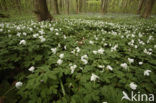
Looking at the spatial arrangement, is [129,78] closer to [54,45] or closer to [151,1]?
[54,45]

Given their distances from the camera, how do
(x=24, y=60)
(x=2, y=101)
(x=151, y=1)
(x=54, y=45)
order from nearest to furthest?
(x=2, y=101) → (x=24, y=60) → (x=54, y=45) → (x=151, y=1)

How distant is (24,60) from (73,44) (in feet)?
5.30

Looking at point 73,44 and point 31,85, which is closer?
point 31,85

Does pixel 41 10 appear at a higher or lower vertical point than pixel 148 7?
lower

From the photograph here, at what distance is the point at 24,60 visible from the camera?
2139 millimetres

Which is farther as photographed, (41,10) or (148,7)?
(148,7)

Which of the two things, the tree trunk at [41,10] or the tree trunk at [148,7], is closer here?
the tree trunk at [41,10]

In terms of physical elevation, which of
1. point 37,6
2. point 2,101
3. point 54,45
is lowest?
point 2,101

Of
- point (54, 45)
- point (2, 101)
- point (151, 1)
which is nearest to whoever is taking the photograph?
point (2, 101)

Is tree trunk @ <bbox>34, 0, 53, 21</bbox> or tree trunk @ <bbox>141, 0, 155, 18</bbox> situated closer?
tree trunk @ <bbox>34, 0, 53, 21</bbox>

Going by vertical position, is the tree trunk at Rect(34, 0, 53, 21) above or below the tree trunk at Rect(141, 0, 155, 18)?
below

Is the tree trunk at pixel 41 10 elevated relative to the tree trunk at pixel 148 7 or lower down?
lower down

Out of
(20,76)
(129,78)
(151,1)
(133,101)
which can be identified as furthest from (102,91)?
(151,1)

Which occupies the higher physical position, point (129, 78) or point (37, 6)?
point (37, 6)
